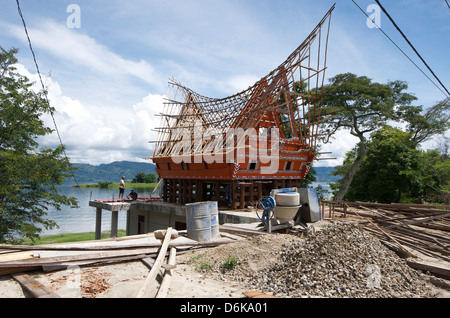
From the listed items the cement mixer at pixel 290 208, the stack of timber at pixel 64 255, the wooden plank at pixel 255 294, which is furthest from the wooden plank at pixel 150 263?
the cement mixer at pixel 290 208

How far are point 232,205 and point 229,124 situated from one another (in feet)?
19.3

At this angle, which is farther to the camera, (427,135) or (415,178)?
(427,135)

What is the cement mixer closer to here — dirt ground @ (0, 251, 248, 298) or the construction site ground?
the construction site ground

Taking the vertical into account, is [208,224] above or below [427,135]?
below

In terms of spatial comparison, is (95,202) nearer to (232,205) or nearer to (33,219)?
(33,219)

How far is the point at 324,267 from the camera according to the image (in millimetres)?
6070

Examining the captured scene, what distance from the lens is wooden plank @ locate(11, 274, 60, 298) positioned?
498 centimetres

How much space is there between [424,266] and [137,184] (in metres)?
136

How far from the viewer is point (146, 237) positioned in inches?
410

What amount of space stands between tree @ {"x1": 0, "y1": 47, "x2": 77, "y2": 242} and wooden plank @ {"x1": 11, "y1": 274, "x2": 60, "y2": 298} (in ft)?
38.6

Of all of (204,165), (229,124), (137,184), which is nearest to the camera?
(204,165)

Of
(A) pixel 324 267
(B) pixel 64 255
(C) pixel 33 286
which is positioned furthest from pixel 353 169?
(C) pixel 33 286
